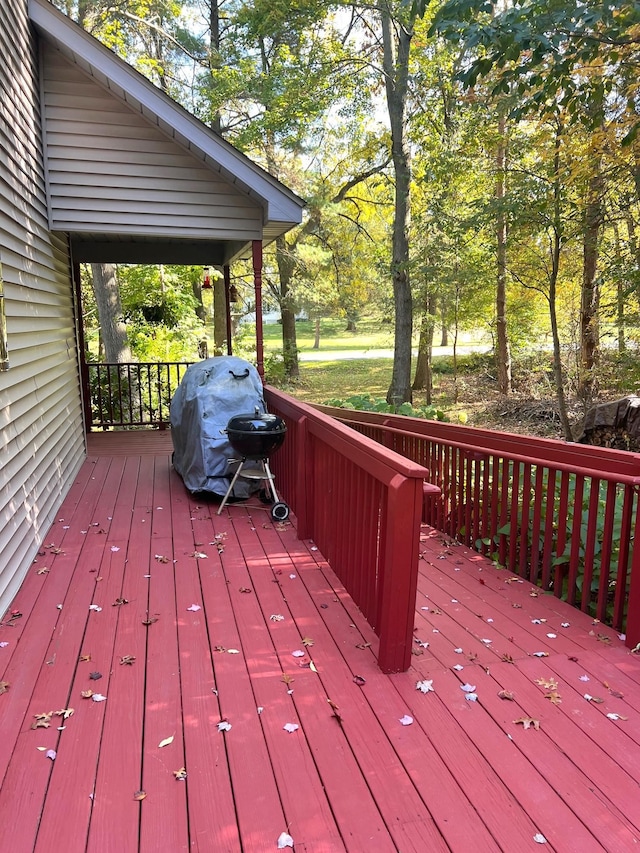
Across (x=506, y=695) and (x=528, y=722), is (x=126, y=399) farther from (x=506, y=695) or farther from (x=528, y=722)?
(x=528, y=722)

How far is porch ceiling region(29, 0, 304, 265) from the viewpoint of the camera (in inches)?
194

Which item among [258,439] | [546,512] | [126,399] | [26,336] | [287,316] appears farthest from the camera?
[287,316]

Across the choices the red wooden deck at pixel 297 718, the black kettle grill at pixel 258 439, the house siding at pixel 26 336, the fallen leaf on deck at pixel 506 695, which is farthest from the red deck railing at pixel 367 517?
the house siding at pixel 26 336

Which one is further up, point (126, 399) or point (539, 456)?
point (539, 456)

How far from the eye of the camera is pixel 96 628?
112 inches

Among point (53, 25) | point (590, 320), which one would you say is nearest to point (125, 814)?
point (53, 25)

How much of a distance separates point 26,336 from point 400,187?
979 cm

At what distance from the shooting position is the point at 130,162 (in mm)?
5410

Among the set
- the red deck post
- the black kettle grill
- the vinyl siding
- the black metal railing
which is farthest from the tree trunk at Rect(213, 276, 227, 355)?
the red deck post

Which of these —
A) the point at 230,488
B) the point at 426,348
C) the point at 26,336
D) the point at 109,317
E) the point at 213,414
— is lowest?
the point at 230,488

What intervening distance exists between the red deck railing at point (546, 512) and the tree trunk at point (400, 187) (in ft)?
23.9

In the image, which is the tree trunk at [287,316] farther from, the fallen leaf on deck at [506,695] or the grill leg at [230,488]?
the fallen leaf on deck at [506,695]

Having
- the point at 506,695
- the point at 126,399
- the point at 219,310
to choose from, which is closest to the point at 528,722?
the point at 506,695

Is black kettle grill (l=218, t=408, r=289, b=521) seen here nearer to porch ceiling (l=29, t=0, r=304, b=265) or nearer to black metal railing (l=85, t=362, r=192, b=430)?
porch ceiling (l=29, t=0, r=304, b=265)
